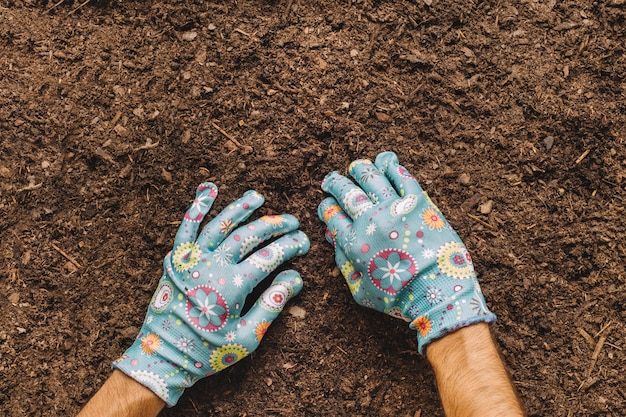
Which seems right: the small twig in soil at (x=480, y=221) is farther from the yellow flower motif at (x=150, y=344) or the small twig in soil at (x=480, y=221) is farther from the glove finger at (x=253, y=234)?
the yellow flower motif at (x=150, y=344)

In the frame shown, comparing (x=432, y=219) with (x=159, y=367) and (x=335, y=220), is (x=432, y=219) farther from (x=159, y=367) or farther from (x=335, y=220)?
(x=159, y=367)

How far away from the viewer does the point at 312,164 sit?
75.0 inches

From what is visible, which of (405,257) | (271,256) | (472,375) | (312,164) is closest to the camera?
(472,375)

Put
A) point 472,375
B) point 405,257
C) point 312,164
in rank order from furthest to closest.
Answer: point 312,164 → point 405,257 → point 472,375

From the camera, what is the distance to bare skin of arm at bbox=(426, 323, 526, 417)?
1.53 m

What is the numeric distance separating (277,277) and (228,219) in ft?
0.78

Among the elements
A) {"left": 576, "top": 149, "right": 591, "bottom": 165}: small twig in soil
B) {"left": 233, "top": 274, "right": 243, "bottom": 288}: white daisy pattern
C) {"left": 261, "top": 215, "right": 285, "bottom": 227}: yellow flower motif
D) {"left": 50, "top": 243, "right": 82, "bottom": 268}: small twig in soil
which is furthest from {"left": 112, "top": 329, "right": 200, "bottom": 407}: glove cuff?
{"left": 576, "top": 149, "right": 591, "bottom": 165}: small twig in soil

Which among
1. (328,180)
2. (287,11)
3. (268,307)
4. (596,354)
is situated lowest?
(596,354)

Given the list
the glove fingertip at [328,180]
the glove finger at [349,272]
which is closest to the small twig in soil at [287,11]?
the glove fingertip at [328,180]

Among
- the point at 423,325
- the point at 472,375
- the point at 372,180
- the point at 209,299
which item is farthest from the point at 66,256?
the point at 472,375

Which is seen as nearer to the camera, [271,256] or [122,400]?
[122,400]

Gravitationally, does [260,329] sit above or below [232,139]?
below

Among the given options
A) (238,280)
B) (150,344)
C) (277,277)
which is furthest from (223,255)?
(150,344)

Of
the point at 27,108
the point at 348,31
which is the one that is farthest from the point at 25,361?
the point at 348,31
